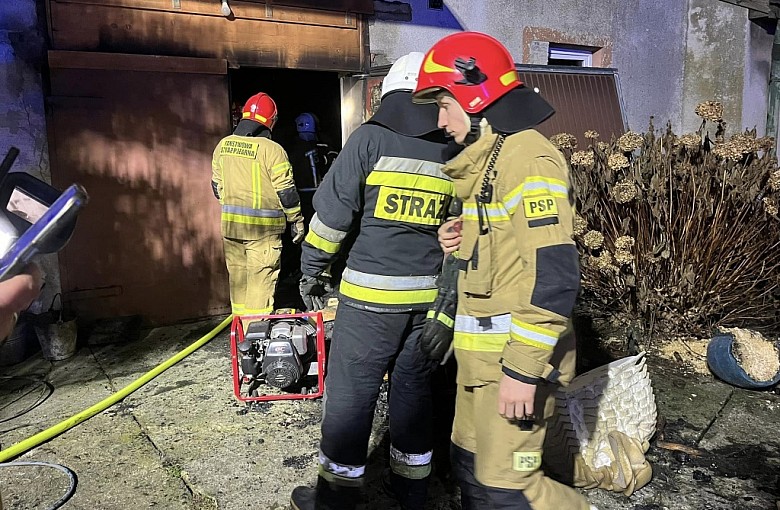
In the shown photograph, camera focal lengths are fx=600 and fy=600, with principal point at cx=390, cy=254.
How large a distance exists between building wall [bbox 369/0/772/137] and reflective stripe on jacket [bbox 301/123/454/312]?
5101 mm

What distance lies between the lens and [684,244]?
4.88 meters

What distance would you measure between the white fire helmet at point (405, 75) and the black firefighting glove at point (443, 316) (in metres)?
0.81

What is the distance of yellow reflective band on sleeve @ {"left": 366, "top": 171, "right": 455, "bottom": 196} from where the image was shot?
8.72 feet

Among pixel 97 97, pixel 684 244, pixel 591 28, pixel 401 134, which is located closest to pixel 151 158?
pixel 97 97

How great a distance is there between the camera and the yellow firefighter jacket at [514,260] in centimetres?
192

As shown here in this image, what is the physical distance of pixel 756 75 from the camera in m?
9.04

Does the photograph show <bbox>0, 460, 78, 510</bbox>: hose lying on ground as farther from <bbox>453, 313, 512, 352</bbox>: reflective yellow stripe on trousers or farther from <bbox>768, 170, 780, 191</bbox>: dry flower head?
<bbox>768, 170, 780, 191</bbox>: dry flower head

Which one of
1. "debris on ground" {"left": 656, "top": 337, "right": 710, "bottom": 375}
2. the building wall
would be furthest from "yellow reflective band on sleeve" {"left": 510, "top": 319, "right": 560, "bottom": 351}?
the building wall

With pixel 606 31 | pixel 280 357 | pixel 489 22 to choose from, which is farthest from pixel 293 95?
pixel 280 357

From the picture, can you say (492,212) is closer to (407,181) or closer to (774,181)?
(407,181)

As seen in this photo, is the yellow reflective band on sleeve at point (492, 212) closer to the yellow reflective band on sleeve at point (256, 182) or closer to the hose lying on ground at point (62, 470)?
the hose lying on ground at point (62, 470)

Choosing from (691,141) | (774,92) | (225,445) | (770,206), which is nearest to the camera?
(225,445)

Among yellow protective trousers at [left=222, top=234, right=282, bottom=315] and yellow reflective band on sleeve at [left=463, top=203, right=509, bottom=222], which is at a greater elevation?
yellow reflective band on sleeve at [left=463, top=203, right=509, bottom=222]

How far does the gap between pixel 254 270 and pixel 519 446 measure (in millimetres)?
3503
